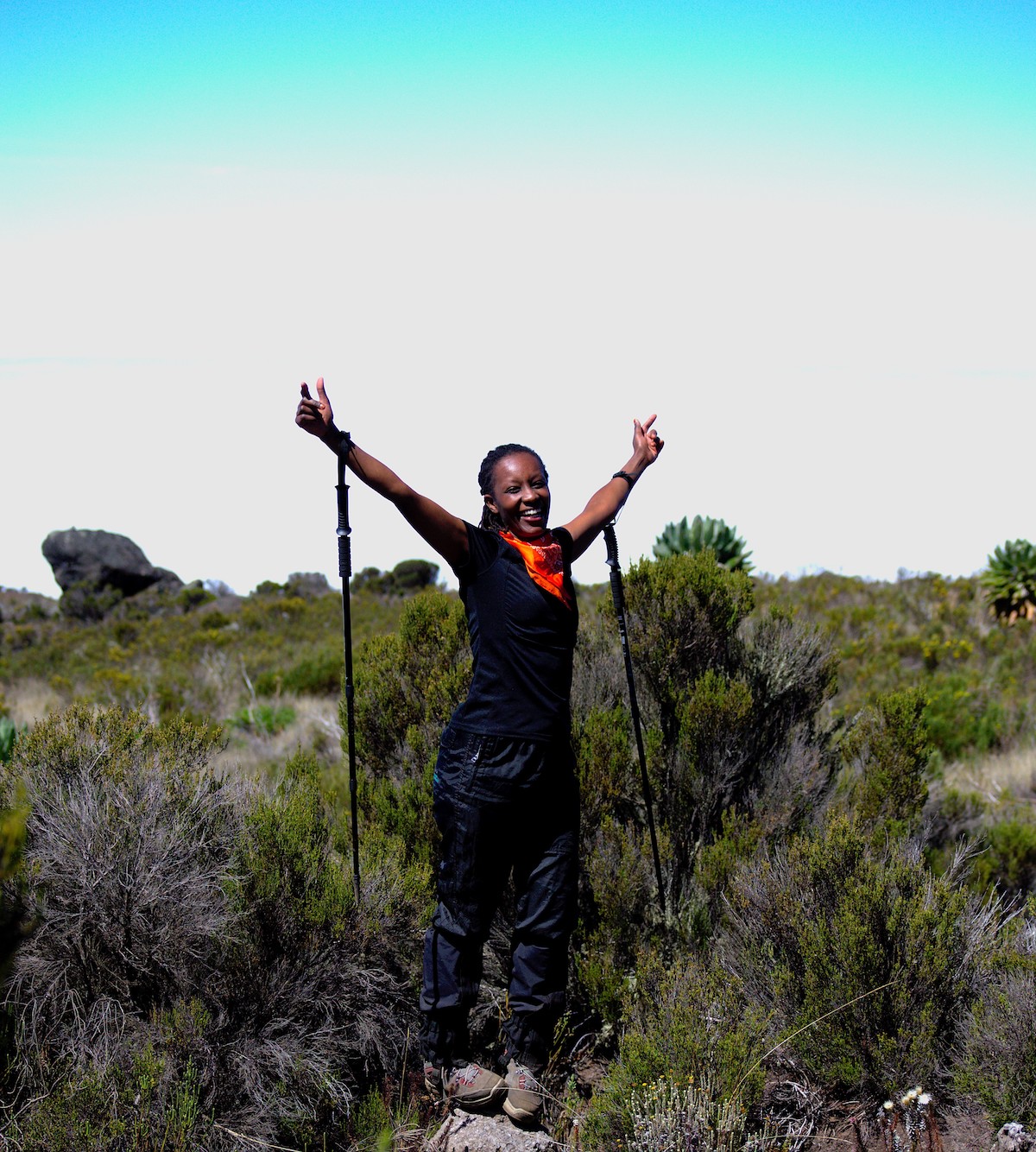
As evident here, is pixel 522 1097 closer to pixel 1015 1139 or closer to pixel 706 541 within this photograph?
pixel 1015 1139

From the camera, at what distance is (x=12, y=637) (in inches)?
1006

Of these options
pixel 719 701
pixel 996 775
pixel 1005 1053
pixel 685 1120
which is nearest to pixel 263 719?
pixel 996 775

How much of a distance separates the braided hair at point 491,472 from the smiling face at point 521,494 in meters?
0.02

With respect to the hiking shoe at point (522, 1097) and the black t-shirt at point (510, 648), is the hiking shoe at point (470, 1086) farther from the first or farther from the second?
the black t-shirt at point (510, 648)

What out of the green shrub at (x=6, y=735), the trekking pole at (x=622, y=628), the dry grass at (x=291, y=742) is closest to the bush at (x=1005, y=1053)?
the trekking pole at (x=622, y=628)

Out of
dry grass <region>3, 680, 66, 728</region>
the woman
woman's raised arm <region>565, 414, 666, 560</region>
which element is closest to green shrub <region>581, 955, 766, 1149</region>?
the woman

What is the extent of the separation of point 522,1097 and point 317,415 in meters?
2.53

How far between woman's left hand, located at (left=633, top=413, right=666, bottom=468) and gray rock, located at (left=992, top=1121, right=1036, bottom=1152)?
116 inches

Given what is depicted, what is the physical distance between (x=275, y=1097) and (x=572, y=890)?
1272 millimetres

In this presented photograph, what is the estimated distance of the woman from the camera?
3.90 meters

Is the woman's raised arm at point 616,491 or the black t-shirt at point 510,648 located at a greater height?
the woman's raised arm at point 616,491

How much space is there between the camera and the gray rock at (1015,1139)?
3.74m

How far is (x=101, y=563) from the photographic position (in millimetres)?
32938

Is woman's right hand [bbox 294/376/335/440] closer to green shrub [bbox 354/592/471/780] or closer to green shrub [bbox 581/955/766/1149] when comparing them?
green shrub [bbox 354/592/471/780]
